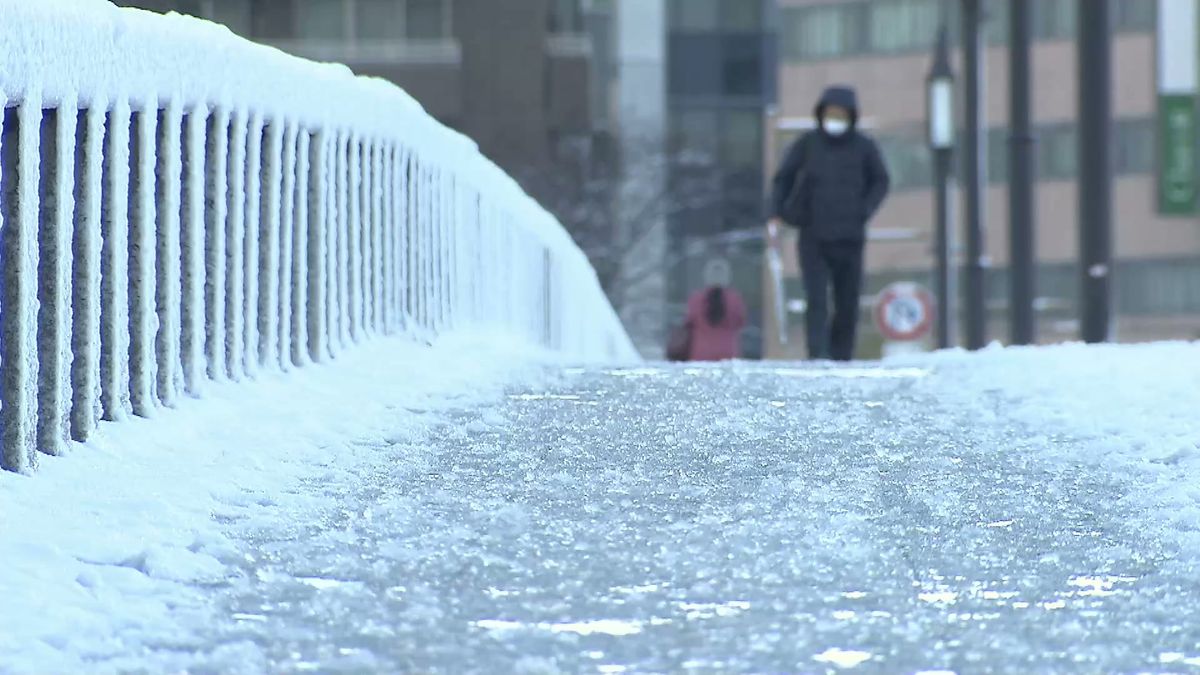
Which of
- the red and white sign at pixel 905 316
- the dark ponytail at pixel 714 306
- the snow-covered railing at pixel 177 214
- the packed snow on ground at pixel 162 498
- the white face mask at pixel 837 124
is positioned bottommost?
the red and white sign at pixel 905 316

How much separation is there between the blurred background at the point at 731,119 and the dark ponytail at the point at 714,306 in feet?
55.0

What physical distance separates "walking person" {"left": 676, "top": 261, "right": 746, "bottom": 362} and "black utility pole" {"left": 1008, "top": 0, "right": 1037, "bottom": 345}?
643 centimetres

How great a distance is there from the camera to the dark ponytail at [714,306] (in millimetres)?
25391

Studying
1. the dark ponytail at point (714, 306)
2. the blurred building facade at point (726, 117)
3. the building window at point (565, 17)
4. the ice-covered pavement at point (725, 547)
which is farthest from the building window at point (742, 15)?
the ice-covered pavement at point (725, 547)

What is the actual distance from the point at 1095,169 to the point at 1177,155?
44.1m

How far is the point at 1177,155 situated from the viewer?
57.3m

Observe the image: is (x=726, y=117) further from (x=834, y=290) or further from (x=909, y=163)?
(x=834, y=290)

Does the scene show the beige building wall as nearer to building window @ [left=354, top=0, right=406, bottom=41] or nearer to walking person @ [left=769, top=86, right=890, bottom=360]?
building window @ [left=354, top=0, right=406, bottom=41]

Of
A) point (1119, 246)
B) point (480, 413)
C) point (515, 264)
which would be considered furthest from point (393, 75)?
point (480, 413)

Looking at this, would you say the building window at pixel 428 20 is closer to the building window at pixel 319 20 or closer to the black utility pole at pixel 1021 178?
the building window at pixel 319 20

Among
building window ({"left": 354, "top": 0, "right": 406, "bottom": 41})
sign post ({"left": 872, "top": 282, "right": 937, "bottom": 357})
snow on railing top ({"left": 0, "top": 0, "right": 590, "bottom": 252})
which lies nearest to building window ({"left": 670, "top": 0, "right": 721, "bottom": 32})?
building window ({"left": 354, "top": 0, "right": 406, "bottom": 41})

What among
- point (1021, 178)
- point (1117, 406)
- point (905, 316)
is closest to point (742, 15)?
point (905, 316)

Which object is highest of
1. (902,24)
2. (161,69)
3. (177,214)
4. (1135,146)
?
(902,24)

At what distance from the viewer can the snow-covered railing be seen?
18.0 ft
